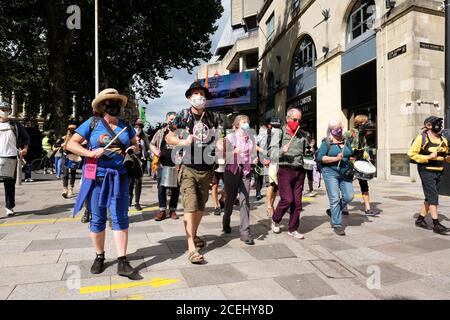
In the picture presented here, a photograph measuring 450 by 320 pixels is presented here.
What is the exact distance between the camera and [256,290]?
3354 mm

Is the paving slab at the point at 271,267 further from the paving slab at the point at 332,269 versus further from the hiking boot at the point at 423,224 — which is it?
the hiking boot at the point at 423,224

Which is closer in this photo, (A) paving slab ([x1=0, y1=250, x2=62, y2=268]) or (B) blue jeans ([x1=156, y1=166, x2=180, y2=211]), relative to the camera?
(A) paving slab ([x1=0, y1=250, x2=62, y2=268])

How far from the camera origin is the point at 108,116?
386cm

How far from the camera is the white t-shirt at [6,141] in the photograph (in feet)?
22.3

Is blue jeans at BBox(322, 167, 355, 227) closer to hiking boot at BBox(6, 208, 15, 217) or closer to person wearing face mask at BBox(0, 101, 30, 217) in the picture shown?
person wearing face mask at BBox(0, 101, 30, 217)

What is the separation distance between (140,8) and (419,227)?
2056 centimetres

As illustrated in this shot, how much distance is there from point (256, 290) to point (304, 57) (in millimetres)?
21208

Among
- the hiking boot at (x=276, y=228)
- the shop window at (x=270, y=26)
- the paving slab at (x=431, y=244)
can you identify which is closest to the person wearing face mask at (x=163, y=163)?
the hiking boot at (x=276, y=228)

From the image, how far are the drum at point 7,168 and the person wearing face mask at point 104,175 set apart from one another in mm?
3845

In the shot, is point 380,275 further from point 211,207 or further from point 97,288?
point 211,207

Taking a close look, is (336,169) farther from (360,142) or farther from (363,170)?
(360,142)

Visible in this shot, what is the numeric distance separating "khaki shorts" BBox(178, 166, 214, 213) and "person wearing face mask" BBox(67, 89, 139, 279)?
2.18ft

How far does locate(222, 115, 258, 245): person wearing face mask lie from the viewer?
16.8 ft

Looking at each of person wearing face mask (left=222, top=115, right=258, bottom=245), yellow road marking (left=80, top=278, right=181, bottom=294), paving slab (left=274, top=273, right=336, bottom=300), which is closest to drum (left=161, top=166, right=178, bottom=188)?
person wearing face mask (left=222, top=115, right=258, bottom=245)
